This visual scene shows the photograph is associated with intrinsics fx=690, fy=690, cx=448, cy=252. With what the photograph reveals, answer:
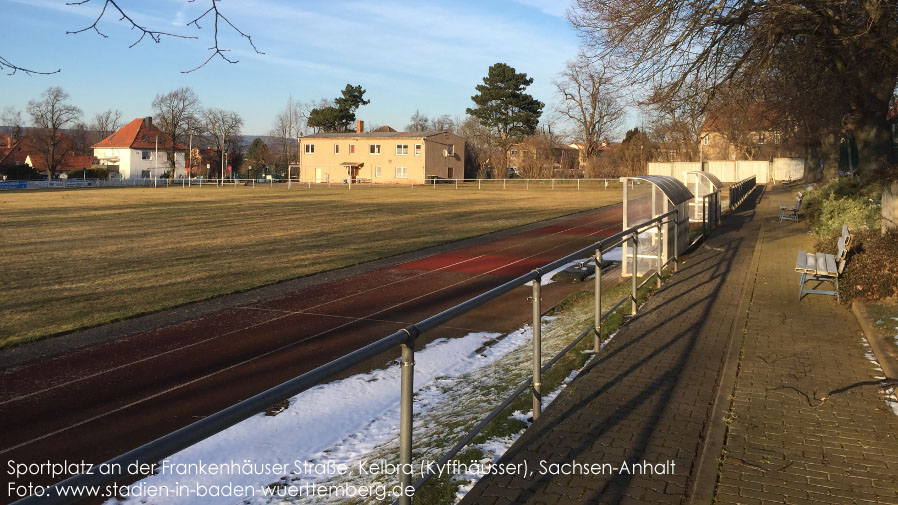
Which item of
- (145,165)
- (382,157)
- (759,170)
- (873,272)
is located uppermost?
(145,165)

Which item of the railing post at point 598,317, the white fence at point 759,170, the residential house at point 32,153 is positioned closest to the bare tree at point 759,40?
the railing post at point 598,317

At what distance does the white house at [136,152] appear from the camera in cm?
11044

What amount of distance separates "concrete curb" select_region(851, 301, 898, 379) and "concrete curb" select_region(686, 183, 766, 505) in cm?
140

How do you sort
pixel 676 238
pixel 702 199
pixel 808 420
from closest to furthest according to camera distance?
pixel 808 420 → pixel 676 238 → pixel 702 199

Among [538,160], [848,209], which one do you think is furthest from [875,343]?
[538,160]

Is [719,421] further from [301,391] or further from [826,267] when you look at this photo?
[826,267]

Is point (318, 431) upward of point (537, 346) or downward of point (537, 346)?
downward

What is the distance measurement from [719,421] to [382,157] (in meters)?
82.7

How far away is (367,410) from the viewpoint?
7.61 meters

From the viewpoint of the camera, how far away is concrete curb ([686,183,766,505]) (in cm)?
443

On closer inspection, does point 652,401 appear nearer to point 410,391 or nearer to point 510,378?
point 510,378

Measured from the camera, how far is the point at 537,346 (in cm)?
565

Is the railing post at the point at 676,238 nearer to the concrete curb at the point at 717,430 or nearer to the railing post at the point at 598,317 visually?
the concrete curb at the point at 717,430

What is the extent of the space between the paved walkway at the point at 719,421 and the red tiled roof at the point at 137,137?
112m
